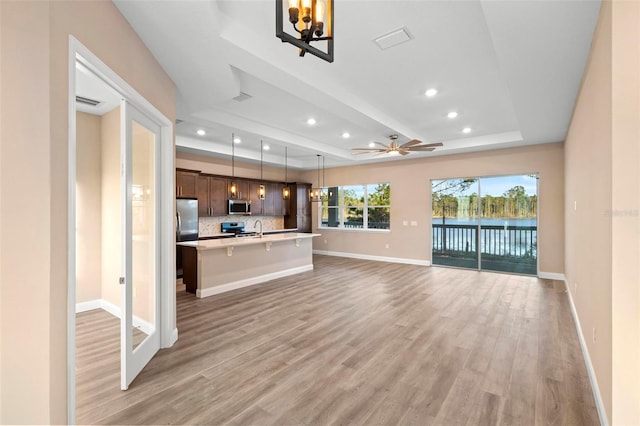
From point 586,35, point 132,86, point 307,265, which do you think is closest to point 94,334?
point 132,86

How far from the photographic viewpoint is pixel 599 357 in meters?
2.21

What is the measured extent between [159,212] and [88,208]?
6.69ft

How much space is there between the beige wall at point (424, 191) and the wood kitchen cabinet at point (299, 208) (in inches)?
16.5

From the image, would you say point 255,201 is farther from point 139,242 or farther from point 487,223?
point 487,223

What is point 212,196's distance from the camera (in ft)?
24.5

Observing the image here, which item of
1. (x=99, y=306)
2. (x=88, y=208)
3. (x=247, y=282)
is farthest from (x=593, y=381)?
(x=88, y=208)

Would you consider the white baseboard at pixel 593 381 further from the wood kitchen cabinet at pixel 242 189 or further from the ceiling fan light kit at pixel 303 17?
the wood kitchen cabinet at pixel 242 189

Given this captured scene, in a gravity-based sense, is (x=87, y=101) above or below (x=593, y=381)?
above

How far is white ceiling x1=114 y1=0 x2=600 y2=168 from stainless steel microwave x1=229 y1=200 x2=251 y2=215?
2683mm

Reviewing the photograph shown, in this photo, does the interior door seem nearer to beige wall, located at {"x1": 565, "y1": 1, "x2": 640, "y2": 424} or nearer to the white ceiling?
the white ceiling

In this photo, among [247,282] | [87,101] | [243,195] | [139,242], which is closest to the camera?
[139,242]

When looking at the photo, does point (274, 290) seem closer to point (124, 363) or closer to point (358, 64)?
point (124, 363)

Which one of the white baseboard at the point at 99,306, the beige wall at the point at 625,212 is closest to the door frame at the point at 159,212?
the white baseboard at the point at 99,306

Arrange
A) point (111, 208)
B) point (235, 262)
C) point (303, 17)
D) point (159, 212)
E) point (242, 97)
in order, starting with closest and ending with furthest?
point (303, 17) < point (159, 212) < point (111, 208) < point (242, 97) < point (235, 262)
